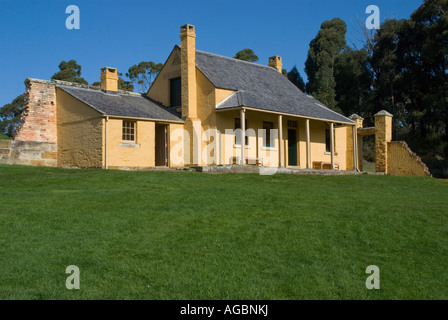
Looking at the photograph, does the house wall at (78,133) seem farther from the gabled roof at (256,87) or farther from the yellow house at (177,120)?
the gabled roof at (256,87)

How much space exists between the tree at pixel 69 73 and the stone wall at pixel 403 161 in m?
42.2

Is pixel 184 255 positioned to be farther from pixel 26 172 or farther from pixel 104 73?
pixel 104 73

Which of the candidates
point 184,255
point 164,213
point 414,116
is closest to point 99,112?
point 164,213

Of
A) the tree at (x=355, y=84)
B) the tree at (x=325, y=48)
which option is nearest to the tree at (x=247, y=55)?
the tree at (x=325, y=48)

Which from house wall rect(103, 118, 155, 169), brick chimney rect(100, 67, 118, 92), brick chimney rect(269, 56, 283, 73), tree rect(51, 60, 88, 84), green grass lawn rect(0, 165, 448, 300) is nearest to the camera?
green grass lawn rect(0, 165, 448, 300)

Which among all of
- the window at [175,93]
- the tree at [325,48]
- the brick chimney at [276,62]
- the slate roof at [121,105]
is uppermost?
the tree at [325,48]

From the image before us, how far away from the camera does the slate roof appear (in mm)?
22109

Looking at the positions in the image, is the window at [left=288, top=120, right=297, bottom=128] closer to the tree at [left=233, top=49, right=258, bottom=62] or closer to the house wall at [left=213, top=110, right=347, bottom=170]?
the house wall at [left=213, top=110, right=347, bottom=170]

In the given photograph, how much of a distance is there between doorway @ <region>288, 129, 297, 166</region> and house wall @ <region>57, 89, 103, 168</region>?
10.8 m

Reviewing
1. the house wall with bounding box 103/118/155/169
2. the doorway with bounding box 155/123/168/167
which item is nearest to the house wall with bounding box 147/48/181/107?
the doorway with bounding box 155/123/168/167

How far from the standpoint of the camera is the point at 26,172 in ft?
59.9

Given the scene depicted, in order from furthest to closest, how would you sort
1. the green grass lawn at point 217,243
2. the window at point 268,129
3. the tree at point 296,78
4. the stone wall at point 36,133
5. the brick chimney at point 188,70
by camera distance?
the tree at point 296,78, the window at point 268,129, the brick chimney at point 188,70, the stone wall at point 36,133, the green grass lawn at point 217,243

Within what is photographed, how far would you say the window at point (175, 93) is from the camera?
25.8 m

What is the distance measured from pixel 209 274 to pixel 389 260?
3074 mm
